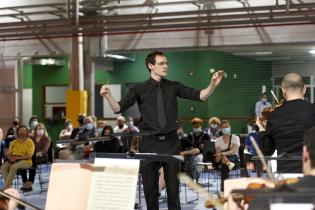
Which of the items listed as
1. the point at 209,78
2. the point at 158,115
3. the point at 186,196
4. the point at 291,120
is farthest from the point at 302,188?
the point at 209,78

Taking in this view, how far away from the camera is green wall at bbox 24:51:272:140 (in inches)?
676

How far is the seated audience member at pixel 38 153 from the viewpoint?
34.0ft

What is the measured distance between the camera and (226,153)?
9.69m

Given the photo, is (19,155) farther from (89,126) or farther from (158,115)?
(158,115)

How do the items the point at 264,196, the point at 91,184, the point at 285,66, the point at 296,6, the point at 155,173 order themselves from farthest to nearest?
the point at 285,66 → the point at 296,6 → the point at 155,173 → the point at 91,184 → the point at 264,196

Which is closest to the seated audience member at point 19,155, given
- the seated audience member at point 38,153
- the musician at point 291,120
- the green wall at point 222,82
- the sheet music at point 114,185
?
the seated audience member at point 38,153

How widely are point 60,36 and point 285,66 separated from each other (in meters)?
8.21

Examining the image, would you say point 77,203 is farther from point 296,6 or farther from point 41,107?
point 41,107

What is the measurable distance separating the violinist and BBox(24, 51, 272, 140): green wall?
14000mm

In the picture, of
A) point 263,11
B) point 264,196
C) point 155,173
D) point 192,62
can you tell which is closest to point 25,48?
point 192,62

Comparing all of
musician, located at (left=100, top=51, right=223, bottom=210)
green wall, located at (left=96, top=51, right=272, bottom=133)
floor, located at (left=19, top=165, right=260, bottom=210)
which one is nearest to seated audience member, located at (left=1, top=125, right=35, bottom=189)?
floor, located at (left=19, top=165, right=260, bottom=210)

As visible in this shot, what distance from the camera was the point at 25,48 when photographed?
15742 millimetres

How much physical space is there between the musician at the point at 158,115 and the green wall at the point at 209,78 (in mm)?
11719

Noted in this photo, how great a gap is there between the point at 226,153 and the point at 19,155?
3.78 m
